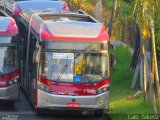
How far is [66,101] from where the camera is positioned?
20641 mm

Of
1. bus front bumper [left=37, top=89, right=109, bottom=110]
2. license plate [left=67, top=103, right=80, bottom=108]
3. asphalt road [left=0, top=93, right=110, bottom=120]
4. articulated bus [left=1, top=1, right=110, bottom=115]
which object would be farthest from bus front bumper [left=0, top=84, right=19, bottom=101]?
license plate [left=67, top=103, right=80, bottom=108]

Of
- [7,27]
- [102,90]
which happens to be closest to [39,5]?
[7,27]

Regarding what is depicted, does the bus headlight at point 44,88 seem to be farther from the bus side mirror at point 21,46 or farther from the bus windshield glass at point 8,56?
the bus side mirror at point 21,46

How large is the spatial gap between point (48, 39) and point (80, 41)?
1.02m

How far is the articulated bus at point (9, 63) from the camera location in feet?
73.0

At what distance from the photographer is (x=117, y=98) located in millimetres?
24812

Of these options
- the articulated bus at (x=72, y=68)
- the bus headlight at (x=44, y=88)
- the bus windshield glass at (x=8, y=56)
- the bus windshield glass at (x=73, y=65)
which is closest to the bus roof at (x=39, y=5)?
the bus windshield glass at (x=8, y=56)

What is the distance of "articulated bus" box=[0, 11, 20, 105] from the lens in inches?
876

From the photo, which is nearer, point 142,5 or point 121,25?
point 142,5

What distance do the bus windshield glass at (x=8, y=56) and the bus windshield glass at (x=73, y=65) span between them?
78.9 inches

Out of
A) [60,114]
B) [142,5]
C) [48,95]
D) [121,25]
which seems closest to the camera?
→ [142,5]

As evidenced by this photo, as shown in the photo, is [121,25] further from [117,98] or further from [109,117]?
[109,117]

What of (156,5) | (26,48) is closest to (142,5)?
(156,5)

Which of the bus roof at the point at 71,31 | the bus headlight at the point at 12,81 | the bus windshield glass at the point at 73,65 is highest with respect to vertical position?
the bus roof at the point at 71,31
